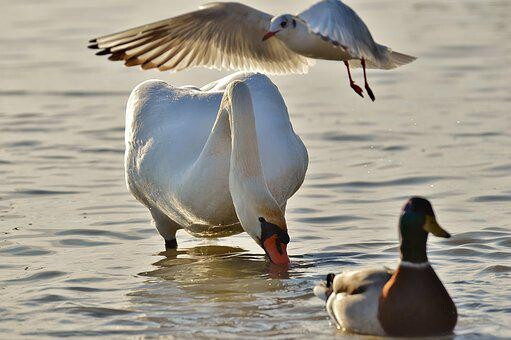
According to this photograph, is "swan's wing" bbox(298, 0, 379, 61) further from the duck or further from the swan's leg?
the swan's leg

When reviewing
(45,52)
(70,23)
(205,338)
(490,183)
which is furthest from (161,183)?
(70,23)

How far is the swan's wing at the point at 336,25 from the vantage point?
810 cm

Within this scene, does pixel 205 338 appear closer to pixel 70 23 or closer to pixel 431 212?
pixel 431 212

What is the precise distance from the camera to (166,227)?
32.5 feet

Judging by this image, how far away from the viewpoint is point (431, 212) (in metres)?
7.32

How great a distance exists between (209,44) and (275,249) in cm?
254

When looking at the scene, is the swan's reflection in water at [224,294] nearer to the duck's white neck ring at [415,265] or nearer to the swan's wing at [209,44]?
the duck's white neck ring at [415,265]

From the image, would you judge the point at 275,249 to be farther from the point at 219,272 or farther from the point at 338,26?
the point at 338,26

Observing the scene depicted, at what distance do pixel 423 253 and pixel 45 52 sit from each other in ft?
35.2

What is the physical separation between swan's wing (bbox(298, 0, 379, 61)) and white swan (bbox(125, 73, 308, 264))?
87 centimetres

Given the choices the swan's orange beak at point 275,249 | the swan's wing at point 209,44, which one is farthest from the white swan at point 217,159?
the swan's wing at point 209,44

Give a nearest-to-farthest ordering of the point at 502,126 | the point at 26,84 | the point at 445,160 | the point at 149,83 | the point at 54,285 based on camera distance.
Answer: the point at 54,285, the point at 149,83, the point at 445,160, the point at 502,126, the point at 26,84

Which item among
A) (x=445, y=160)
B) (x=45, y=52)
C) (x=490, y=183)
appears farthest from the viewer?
(x=45, y=52)

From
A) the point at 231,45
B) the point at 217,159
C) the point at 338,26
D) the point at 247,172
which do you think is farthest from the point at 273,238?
the point at 231,45
